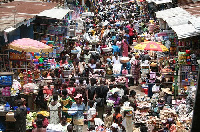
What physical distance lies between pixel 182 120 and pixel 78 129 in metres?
2.71

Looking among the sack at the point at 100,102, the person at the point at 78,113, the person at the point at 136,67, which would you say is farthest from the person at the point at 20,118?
the person at the point at 136,67

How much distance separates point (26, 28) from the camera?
1670cm

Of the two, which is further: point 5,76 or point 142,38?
point 142,38

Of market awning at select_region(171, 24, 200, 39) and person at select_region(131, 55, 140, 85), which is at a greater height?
market awning at select_region(171, 24, 200, 39)

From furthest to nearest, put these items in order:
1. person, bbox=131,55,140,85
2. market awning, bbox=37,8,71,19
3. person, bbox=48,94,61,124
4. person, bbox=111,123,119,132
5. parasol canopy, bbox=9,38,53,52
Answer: market awning, bbox=37,8,71,19, person, bbox=131,55,140,85, parasol canopy, bbox=9,38,53,52, person, bbox=48,94,61,124, person, bbox=111,123,119,132

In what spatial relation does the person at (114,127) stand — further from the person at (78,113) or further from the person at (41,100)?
the person at (41,100)

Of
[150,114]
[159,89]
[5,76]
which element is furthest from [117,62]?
[5,76]

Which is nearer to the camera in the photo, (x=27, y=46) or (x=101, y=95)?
(x=101, y=95)

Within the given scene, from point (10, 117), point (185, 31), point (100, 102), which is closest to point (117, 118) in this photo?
point (100, 102)

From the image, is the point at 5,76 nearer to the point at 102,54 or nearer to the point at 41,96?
the point at 41,96

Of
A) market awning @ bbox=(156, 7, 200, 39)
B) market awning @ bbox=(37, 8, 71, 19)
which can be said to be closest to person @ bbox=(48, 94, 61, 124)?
market awning @ bbox=(156, 7, 200, 39)

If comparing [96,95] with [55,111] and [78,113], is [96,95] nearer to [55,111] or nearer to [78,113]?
[78,113]

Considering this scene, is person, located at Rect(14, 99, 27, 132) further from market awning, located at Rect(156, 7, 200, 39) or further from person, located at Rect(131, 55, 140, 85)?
person, located at Rect(131, 55, 140, 85)

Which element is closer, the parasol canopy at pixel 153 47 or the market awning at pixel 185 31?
the market awning at pixel 185 31
